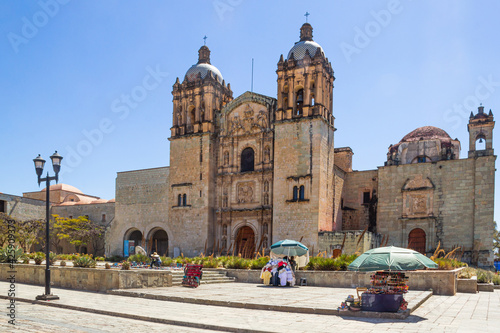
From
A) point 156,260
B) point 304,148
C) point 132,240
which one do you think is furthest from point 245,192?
point 156,260

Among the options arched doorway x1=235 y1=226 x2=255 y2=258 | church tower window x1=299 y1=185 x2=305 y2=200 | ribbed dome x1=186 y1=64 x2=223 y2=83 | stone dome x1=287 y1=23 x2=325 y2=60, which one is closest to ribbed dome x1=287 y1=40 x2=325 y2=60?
stone dome x1=287 y1=23 x2=325 y2=60

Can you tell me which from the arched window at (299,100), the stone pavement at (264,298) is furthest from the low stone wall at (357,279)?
the arched window at (299,100)

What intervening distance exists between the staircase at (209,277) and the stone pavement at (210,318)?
3831mm

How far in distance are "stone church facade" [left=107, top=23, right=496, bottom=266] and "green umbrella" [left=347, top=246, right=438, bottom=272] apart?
653 inches

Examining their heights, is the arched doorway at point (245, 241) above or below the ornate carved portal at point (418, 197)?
below

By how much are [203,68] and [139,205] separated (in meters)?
11.8

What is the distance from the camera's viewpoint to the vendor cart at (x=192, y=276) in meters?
16.5

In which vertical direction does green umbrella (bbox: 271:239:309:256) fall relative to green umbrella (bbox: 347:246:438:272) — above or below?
below

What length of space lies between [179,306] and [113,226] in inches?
1068

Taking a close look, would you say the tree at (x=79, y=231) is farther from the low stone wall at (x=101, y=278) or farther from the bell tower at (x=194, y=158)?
the low stone wall at (x=101, y=278)

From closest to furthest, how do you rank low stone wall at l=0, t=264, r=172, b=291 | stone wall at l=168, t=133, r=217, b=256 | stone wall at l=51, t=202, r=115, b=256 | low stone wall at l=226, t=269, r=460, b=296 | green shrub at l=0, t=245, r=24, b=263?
low stone wall at l=0, t=264, r=172, b=291
low stone wall at l=226, t=269, r=460, b=296
green shrub at l=0, t=245, r=24, b=263
stone wall at l=168, t=133, r=217, b=256
stone wall at l=51, t=202, r=115, b=256

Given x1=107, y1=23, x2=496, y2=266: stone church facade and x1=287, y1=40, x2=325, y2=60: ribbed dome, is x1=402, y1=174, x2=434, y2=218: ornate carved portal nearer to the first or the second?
x1=107, y1=23, x2=496, y2=266: stone church facade

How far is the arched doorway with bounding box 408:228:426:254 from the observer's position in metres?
29.0

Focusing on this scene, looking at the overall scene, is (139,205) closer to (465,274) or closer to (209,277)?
(209,277)
